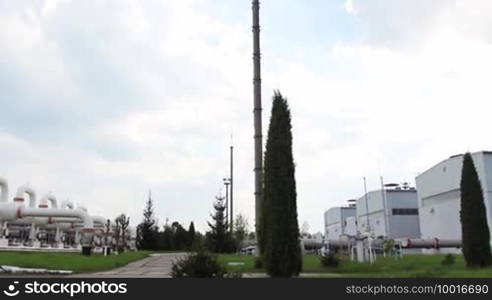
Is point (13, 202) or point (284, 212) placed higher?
point (13, 202)

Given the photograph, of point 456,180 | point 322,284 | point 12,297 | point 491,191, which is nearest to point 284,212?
point 322,284

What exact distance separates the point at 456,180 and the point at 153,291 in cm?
4376

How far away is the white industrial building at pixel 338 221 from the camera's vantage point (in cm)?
8131

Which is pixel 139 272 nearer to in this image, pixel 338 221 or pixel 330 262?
pixel 330 262

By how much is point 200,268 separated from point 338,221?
8344 cm

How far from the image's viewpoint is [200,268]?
10469mm

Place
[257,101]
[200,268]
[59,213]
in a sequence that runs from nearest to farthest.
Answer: [200,268], [257,101], [59,213]

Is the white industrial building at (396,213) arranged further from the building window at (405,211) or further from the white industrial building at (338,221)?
the white industrial building at (338,221)

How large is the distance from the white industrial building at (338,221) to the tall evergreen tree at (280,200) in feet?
217

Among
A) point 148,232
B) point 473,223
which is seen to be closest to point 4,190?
point 148,232

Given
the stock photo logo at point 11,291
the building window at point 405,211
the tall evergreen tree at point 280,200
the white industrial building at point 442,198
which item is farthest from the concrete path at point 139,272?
the building window at point 405,211

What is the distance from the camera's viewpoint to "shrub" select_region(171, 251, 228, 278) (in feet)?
34.0

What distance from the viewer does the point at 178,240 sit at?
6350 cm

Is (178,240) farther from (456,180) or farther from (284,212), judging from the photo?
(284,212)
